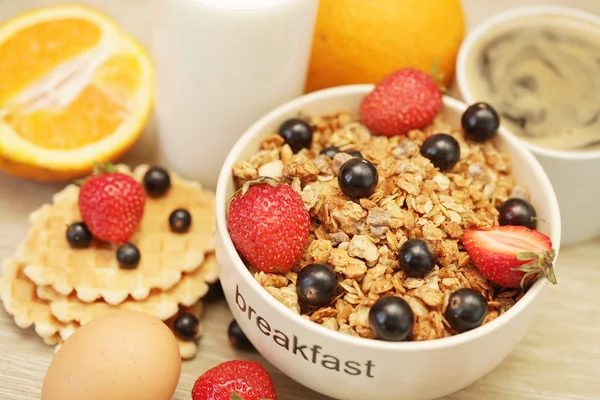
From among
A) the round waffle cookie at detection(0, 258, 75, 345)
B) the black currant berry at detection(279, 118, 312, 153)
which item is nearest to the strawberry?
the round waffle cookie at detection(0, 258, 75, 345)

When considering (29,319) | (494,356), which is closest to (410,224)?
(494,356)

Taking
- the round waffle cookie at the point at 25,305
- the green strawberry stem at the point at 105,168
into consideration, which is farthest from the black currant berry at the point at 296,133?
the round waffle cookie at the point at 25,305

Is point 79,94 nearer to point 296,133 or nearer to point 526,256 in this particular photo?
point 296,133

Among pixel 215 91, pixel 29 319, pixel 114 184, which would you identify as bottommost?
pixel 29 319

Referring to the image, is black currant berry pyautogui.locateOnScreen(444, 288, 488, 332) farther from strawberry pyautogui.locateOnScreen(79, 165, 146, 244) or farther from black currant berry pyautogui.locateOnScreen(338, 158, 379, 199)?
strawberry pyautogui.locateOnScreen(79, 165, 146, 244)

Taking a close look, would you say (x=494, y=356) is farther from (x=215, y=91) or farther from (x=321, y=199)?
(x=215, y=91)

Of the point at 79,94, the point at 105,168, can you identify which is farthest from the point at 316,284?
the point at 79,94
